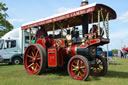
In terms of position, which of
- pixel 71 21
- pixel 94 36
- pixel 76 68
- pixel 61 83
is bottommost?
pixel 61 83

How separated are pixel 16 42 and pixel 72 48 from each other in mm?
7818

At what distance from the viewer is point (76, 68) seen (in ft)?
17.9

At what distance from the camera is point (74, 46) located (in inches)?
238

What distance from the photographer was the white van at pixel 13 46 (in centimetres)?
1245

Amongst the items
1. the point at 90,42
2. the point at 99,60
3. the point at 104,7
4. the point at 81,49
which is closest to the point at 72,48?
the point at 81,49

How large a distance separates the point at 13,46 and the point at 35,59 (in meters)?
6.67

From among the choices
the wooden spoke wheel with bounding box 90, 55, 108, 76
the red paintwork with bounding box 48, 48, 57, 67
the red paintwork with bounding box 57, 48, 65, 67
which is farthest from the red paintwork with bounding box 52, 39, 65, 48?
the wooden spoke wheel with bounding box 90, 55, 108, 76

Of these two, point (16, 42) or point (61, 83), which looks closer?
point (61, 83)

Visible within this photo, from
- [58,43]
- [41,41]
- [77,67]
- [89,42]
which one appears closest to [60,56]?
[58,43]

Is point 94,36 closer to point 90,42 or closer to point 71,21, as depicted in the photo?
point 90,42

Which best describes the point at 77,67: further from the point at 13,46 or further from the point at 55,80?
the point at 13,46

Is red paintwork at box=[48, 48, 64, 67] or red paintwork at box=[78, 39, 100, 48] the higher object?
red paintwork at box=[78, 39, 100, 48]

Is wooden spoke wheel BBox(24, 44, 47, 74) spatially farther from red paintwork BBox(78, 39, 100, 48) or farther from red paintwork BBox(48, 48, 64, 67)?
red paintwork BBox(78, 39, 100, 48)

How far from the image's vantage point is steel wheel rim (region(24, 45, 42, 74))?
669 centimetres
